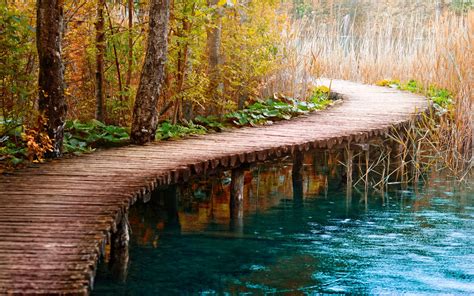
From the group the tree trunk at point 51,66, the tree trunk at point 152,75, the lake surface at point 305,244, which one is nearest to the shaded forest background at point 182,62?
the tree trunk at point 51,66

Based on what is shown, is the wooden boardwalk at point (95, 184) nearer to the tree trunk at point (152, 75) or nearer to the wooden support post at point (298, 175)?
the tree trunk at point (152, 75)

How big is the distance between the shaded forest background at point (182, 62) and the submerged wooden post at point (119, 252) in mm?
1231

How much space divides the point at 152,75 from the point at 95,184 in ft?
6.73

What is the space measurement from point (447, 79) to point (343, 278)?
629 centimetres

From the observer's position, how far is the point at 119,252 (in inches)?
206

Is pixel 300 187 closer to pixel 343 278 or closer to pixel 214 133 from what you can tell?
pixel 214 133

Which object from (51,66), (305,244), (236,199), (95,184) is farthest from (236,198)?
(95,184)

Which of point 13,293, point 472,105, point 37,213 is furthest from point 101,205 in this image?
point 472,105

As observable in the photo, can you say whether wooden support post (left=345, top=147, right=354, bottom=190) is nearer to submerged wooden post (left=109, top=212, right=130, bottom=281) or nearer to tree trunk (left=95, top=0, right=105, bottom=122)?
tree trunk (left=95, top=0, right=105, bottom=122)

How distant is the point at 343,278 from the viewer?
18.7 ft

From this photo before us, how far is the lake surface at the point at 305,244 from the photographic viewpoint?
5512mm

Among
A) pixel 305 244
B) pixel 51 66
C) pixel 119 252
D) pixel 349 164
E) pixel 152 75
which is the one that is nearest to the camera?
pixel 119 252

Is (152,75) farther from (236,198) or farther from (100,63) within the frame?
(236,198)

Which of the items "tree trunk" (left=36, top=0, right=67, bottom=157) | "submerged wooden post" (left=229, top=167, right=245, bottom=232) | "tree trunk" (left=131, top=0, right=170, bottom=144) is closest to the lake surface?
"submerged wooden post" (left=229, top=167, right=245, bottom=232)
